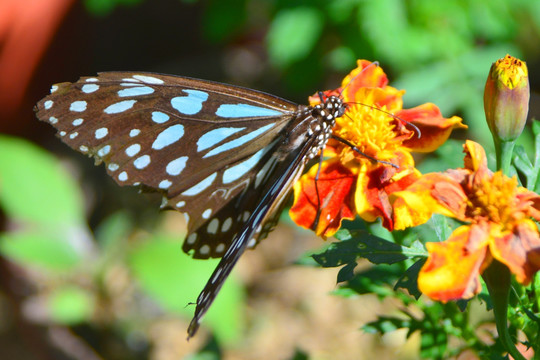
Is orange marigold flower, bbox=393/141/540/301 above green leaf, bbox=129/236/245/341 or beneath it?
above

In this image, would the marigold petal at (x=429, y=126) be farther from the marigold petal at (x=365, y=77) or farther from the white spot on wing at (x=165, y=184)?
the white spot on wing at (x=165, y=184)

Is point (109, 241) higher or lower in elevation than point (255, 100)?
lower

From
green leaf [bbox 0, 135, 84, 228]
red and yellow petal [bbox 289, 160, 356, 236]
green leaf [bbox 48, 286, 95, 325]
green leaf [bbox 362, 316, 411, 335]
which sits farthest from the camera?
green leaf [bbox 0, 135, 84, 228]

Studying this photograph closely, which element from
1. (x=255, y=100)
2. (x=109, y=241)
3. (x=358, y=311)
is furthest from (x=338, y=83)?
(x=255, y=100)

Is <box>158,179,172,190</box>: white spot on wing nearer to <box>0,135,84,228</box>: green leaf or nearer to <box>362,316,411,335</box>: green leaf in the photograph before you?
<box>362,316,411,335</box>: green leaf

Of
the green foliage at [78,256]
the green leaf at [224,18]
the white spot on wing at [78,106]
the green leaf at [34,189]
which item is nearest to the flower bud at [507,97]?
the white spot on wing at [78,106]

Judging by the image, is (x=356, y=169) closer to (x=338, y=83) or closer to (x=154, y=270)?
(x=154, y=270)

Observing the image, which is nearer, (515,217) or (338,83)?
(515,217)

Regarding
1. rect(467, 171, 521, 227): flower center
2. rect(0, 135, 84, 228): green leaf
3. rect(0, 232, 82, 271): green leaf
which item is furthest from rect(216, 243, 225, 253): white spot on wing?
rect(0, 135, 84, 228): green leaf
